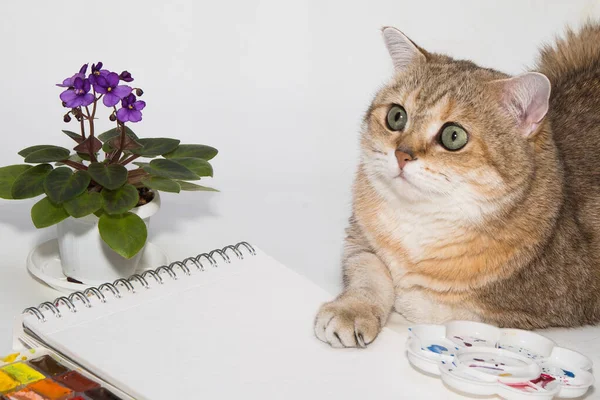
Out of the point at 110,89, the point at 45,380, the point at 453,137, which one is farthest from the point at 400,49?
the point at 45,380

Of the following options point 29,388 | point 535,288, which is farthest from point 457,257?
point 29,388

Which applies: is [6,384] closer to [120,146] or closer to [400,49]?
[120,146]

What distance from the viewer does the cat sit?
1.82 meters

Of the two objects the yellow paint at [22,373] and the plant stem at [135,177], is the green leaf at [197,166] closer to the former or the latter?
the plant stem at [135,177]

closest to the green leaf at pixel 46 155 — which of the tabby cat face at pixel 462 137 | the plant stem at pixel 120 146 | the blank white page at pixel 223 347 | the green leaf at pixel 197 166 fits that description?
the plant stem at pixel 120 146

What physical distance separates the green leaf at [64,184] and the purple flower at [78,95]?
0.15 m

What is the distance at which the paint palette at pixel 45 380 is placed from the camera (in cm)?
149

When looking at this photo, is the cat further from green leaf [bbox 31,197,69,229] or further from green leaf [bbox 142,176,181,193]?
green leaf [bbox 31,197,69,229]

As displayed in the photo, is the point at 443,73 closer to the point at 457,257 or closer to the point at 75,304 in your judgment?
the point at 457,257

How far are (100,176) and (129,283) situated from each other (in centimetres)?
24

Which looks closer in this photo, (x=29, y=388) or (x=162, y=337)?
(x=29, y=388)

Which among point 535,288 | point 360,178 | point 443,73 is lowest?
point 535,288

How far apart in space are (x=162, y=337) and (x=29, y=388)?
30 cm

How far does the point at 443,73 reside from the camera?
6.42 ft
